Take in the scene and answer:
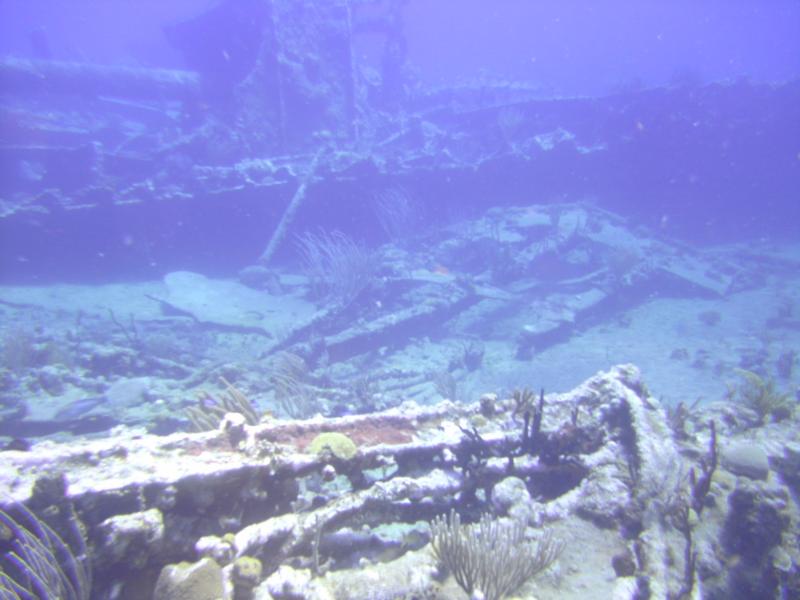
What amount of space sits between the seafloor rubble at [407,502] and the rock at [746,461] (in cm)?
2

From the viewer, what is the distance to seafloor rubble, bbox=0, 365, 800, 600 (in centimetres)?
239

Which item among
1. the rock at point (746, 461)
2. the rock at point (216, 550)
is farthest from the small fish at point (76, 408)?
the rock at point (746, 461)

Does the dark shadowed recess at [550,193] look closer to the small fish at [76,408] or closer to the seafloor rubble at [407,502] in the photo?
the small fish at [76,408]

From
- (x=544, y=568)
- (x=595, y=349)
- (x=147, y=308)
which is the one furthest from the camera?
(x=147, y=308)

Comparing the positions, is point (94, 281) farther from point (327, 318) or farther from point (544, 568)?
point (544, 568)

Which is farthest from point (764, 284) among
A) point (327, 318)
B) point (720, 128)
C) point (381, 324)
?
point (327, 318)

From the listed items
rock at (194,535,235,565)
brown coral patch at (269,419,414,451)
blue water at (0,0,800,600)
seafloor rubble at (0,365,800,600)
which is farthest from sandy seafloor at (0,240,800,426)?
rock at (194,535,235,565)

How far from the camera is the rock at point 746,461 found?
13.4ft

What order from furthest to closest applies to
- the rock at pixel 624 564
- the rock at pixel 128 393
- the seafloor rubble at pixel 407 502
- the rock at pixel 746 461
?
the rock at pixel 128 393 < the rock at pixel 746 461 < the rock at pixel 624 564 < the seafloor rubble at pixel 407 502

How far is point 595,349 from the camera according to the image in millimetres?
11016

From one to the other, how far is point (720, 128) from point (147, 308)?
23.0 m

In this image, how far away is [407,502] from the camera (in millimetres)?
3227

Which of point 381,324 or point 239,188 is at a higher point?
point 239,188

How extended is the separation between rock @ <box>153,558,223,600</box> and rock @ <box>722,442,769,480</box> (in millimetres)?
4584
